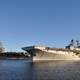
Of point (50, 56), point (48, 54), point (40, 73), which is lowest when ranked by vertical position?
point (40, 73)

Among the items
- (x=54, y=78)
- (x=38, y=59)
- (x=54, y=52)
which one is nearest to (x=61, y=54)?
(x=54, y=52)

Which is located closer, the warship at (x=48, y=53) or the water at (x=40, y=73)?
the water at (x=40, y=73)

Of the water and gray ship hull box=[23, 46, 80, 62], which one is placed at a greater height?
gray ship hull box=[23, 46, 80, 62]

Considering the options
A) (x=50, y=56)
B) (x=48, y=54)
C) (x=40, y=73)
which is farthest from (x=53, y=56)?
(x=40, y=73)

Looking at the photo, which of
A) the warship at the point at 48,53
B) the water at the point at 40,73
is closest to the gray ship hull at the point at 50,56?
the warship at the point at 48,53

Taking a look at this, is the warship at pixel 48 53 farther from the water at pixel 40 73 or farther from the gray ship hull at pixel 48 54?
the water at pixel 40 73

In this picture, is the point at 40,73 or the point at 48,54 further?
the point at 48,54

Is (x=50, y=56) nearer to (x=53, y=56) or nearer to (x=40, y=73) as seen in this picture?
(x=53, y=56)

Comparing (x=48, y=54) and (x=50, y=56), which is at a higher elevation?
(x=48, y=54)

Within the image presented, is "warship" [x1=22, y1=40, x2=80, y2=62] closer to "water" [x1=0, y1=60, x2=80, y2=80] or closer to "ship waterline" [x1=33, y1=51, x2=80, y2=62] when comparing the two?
"ship waterline" [x1=33, y1=51, x2=80, y2=62]

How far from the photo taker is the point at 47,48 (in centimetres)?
17288

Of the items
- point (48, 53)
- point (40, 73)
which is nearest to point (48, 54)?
point (48, 53)

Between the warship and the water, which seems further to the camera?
the warship

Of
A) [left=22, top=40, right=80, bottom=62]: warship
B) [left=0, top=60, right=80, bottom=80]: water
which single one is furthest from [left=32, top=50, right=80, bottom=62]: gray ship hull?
[left=0, top=60, right=80, bottom=80]: water
